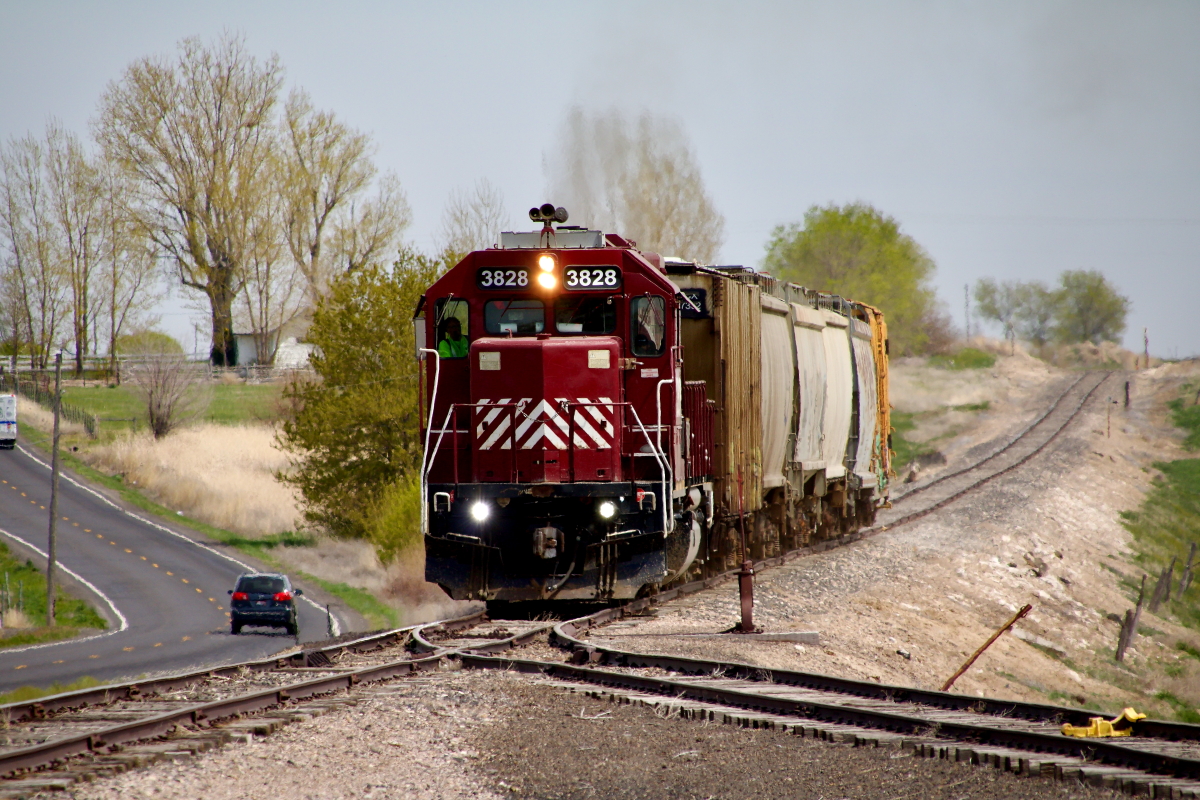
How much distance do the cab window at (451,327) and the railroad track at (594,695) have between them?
2936 mm

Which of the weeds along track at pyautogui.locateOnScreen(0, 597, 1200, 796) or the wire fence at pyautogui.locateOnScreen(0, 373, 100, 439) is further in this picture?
the wire fence at pyautogui.locateOnScreen(0, 373, 100, 439)

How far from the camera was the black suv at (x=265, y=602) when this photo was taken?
1319 inches

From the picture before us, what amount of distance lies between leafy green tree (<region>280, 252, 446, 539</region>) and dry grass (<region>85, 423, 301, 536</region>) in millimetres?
7858

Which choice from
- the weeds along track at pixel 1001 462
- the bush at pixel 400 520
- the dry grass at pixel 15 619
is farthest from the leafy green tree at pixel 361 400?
the weeds along track at pixel 1001 462

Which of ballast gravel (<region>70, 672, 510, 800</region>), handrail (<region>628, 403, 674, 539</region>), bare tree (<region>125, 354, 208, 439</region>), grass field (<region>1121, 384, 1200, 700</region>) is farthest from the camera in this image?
bare tree (<region>125, 354, 208, 439</region>)

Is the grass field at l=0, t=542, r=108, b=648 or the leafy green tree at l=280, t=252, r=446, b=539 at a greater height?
the leafy green tree at l=280, t=252, r=446, b=539

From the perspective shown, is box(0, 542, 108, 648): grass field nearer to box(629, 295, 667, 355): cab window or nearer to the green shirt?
the green shirt

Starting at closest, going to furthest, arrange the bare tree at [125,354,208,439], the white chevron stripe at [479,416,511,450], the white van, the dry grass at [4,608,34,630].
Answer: the white chevron stripe at [479,416,511,450] < the dry grass at [4,608,34,630] < the white van < the bare tree at [125,354,208,439]

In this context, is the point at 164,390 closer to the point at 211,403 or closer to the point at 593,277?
the point at 211,403

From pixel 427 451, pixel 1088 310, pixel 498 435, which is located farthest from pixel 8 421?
pixel 1088 310

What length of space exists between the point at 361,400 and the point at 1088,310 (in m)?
108

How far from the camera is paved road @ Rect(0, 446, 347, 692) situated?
31.6m

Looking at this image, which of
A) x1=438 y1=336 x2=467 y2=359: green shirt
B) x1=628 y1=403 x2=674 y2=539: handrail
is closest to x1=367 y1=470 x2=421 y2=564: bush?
x1=438 y1=336 x2=467 y2=359: green shirt

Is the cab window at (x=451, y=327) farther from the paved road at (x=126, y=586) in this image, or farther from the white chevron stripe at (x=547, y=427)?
the paved road at (x=126, y=586)
